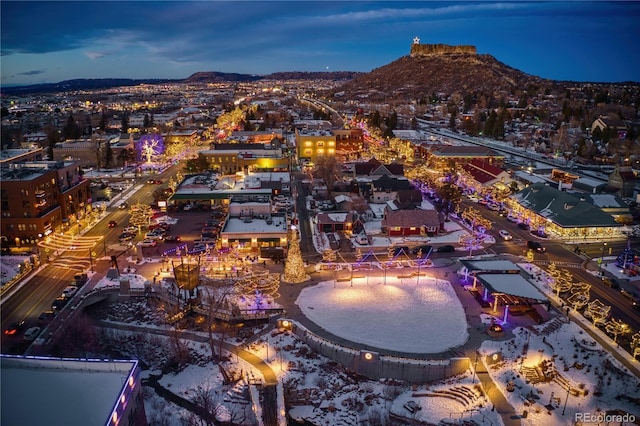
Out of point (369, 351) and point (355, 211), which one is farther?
point (355, 211)

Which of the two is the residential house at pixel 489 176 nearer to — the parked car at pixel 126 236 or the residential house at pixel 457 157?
the residential house at pixel 457 157

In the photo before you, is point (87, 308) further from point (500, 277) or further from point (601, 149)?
point (601, 149)

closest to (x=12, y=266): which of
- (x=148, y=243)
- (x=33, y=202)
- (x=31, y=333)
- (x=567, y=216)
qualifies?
(x=33, y=202)

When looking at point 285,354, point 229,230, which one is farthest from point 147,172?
point 285,354

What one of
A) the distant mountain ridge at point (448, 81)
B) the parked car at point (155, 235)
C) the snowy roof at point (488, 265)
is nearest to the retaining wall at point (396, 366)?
the snowy roof at point (488, 265)

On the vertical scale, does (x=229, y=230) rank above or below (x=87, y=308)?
above

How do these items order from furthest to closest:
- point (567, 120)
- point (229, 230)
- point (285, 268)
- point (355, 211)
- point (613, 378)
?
point (567, 120), point (355, 211), point (229, 230), point (285, 268), point (613, 378)

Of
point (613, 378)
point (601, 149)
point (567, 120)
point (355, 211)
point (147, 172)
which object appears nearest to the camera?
point (613, 378)
